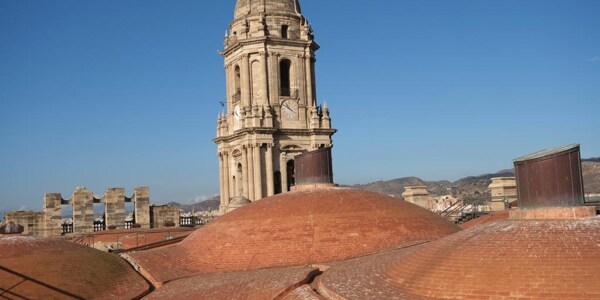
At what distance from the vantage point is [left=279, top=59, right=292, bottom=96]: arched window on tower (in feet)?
135

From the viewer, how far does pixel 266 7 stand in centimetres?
4103

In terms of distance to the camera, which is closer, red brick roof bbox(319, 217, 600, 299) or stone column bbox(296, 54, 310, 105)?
red brick roof bbox(319, 217, 600, 299)

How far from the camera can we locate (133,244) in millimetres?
32500

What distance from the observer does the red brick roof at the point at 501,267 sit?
12.2 metres

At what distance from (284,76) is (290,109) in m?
2.42

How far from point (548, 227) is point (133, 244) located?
23027 millimetres

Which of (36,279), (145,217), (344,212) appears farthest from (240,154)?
(36,279)

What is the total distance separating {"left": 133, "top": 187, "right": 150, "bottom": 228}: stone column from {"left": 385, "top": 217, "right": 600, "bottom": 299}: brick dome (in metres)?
25.2

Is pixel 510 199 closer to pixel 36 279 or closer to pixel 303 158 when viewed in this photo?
pixel 303 158

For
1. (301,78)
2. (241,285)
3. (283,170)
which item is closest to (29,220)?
(283,170)

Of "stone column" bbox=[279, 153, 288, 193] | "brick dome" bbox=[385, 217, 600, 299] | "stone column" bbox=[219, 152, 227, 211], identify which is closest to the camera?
"brick dome" bbox=[385, 217, 600, 299]

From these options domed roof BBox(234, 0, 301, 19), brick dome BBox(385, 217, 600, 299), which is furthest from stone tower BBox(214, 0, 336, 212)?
brick dome BBox(385, 217, 600, 299)

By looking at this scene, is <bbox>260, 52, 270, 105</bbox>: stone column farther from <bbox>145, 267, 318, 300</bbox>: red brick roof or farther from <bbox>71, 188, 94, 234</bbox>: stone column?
<bbox>145, 267, 318, 300</bbox>: red brick roof

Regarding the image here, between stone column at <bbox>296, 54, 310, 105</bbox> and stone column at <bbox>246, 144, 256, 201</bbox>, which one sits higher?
stone column at <bbox>296, 54, 310, 105</bbox>
